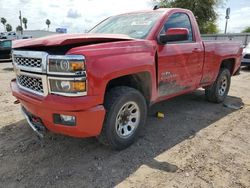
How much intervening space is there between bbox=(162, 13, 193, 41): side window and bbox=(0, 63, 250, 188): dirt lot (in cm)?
166

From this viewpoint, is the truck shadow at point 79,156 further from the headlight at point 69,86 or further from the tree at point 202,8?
the tree at point 202,8

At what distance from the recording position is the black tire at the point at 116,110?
10.6ft

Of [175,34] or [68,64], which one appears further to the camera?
[175,34]

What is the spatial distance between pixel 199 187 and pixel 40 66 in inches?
86.2

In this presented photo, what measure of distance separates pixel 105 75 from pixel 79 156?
3.91 feet

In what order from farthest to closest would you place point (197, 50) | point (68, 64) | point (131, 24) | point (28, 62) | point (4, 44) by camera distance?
point (4, 44) → point (197, 50) → point (131, 24) → point (28, 62) → point (68, 64)

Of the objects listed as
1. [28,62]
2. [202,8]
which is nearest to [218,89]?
[28,62]

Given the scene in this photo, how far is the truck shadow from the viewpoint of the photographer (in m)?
2.99

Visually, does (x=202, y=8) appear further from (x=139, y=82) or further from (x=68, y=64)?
(x=68, y=64)

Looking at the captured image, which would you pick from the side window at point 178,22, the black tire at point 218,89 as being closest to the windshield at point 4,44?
the black tire at point 218,89

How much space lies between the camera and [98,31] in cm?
472

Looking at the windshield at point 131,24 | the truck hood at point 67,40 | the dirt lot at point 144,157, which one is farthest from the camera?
the windshield at point 131,24

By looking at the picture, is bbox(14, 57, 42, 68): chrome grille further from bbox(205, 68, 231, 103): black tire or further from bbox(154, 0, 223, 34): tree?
bbox(154, 0, 223, 34): tree

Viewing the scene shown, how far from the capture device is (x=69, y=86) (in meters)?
2.83
